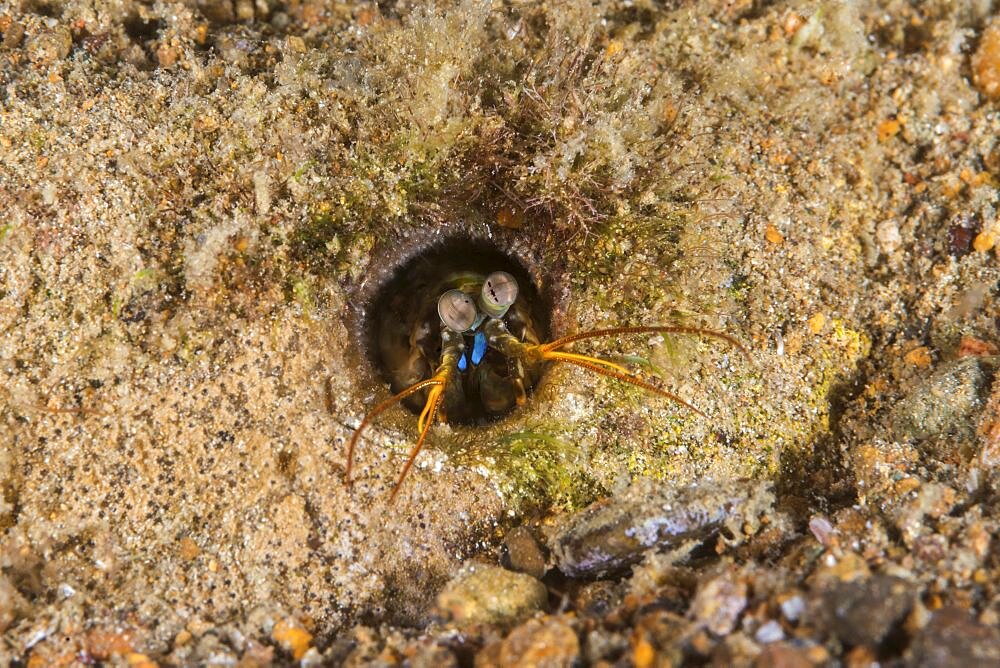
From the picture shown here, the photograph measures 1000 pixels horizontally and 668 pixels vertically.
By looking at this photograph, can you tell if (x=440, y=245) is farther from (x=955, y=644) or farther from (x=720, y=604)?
(x=955, y=644)

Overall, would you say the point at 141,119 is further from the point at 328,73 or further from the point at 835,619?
the point at 835,619

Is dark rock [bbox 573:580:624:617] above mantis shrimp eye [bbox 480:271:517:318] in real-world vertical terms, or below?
below

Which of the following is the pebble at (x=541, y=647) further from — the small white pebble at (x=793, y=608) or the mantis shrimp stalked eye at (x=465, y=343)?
the mantis shrimp stalked eye at (x=465, y=343)

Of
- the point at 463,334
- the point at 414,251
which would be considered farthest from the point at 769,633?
the point at 414,251

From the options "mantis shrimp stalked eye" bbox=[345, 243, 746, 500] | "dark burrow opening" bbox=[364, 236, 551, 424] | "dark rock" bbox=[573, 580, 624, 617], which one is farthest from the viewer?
"dark burrow opening" bbox=[364, 236, 551, 424]

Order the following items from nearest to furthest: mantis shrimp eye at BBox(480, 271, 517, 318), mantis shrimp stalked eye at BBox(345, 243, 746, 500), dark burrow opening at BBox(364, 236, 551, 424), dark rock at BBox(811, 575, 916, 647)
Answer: dark rock at BBox(811, 575, 916, 647) < mantis shrimp eye at BBox(480, 271, 517, 318) < mantis shrimp stalked eye at BBox(345, 243, 746, 500) < dark burrow opening at BBox(364, 236, 551, 424)

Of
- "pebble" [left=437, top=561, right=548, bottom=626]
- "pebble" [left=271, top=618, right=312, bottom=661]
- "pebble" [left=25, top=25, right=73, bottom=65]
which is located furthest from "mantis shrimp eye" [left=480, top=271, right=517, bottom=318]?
"pebble" [left=25, top=25, right=73, bottom=65]

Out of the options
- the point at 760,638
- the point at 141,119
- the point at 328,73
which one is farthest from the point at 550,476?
the point at 141,119

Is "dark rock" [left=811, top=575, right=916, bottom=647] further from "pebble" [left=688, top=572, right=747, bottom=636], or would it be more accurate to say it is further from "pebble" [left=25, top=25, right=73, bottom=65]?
"pebble" [left=25, top=25, right=73, bottom=65]
